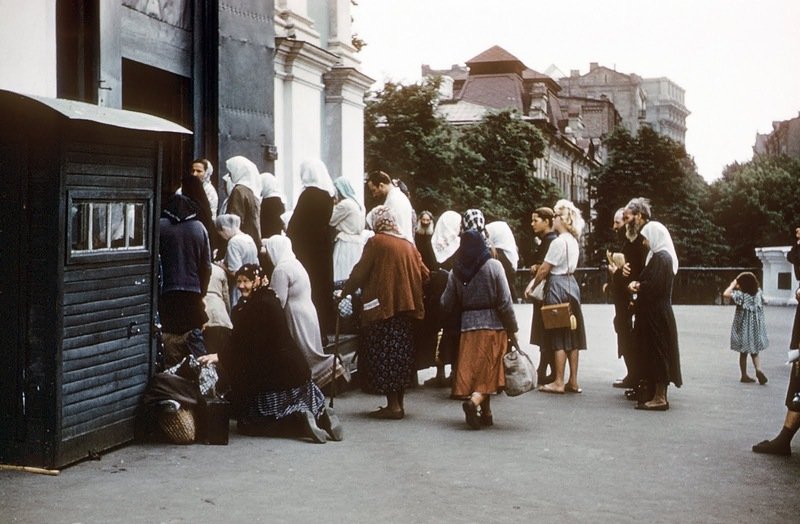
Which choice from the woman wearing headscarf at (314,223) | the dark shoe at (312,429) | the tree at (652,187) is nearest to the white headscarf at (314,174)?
the woman wearing headscarf at (314,223)

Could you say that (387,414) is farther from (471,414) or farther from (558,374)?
(558,374)

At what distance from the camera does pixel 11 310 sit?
783 centimetres

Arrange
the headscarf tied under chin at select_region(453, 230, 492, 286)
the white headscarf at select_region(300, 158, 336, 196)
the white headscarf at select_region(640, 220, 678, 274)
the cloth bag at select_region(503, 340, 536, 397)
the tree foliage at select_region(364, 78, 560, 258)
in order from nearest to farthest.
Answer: the cloth bag at select_region(503, 340, 536, 397) → the headscarf tied under chin at select_region(453, 230, 492, 286) → the white headscarf at select_region(640, 220, 678, 274) → the white headscarf at select_region(300, 158, 336, 196) → the tree foliage at select_region(364, 78, 560, 258)

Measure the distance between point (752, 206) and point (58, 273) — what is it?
211ft

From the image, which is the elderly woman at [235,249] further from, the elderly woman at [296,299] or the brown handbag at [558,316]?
the brown handbag at [558,316]

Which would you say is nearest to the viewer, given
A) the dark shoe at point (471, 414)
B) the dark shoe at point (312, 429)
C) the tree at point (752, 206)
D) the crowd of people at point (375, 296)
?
the dark shoe at point (312, 429)

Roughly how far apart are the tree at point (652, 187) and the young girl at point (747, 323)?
5124cm

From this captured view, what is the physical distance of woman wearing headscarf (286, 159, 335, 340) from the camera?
12.1m

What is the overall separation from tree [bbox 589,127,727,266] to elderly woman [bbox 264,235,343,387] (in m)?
56.1

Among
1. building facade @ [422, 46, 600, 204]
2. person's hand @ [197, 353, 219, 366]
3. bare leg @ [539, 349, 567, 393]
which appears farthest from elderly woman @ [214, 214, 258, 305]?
building facade @ [422, 46, 600, 204]

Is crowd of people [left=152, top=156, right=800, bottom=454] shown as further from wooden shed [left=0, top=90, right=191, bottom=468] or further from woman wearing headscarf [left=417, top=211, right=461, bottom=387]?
wooden shed [left=0, top=90, right=191, bottom=468]

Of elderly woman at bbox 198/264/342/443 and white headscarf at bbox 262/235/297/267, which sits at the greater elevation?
white headscarf at bbox 262/235/297/267

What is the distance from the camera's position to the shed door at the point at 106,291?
26.2ft

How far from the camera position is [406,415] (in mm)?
10812
